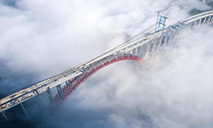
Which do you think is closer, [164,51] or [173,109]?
[173,109]

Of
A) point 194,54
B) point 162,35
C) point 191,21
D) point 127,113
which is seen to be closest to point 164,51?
point 162,35

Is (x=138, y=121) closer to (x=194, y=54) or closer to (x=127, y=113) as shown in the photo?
(x=127, y=113)

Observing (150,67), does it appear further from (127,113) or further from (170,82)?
Answer: (127,113)

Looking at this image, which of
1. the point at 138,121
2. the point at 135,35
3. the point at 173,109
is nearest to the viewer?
the point at 138,121

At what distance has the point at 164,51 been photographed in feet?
230

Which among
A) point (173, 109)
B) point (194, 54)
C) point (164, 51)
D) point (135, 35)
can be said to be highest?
point (135, 35)

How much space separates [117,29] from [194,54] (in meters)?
39.7

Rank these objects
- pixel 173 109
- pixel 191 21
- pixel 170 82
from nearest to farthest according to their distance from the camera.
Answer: pixel 173 109, pixel 170 82, pixel 191 21

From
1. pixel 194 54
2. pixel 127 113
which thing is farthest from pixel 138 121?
pixel 194 54

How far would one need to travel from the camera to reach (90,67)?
4569 cm

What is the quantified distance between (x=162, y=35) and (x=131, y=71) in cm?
1874

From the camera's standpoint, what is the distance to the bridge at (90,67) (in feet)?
118

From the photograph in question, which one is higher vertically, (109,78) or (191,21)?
(191,21)

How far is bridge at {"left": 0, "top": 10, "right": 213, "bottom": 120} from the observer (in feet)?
118
